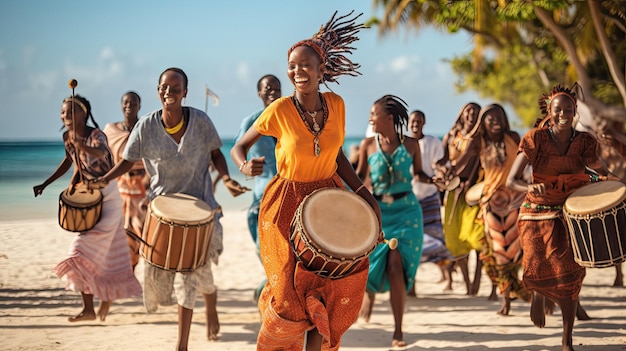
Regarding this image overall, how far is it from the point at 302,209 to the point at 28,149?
5.19 m

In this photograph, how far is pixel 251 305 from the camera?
33.1 feet

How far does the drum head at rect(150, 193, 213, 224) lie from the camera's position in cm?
673

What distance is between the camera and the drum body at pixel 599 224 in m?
6.67

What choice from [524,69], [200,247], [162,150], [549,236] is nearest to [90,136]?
[162,150]

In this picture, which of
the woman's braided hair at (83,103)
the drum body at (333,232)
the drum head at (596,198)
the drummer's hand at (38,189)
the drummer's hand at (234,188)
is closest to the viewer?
the drum body at (333,232)

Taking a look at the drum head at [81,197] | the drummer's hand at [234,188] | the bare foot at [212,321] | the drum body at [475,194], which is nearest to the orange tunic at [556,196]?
the drummer's hand at [234,188]

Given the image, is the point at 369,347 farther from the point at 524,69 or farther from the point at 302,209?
the point at 524,69

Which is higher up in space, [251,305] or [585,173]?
[585,173]

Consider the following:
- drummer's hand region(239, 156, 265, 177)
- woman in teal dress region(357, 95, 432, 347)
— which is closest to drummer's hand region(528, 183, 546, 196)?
woman in teal dress region(357, 95, 432, 347)

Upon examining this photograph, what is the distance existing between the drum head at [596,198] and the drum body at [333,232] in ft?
6.35

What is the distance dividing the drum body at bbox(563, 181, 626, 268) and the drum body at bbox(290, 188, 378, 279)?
194 centimetres

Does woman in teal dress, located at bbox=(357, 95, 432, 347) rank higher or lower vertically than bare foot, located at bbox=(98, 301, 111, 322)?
higher

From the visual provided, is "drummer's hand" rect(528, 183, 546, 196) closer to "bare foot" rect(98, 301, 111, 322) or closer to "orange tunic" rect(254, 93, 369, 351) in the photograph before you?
"orange tunic" rect(254, 93, 369, 351)

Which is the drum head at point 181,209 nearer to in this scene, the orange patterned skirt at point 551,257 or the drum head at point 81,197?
the drum head at point 81,197
